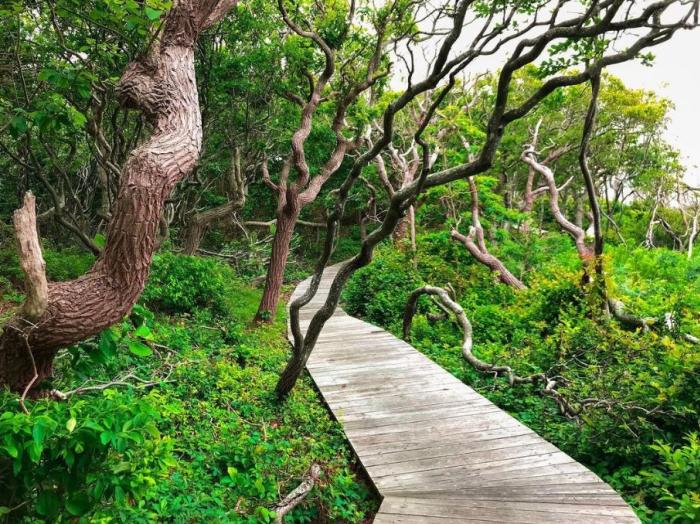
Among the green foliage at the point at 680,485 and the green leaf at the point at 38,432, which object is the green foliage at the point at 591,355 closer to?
the green foliage at the point at 680,485

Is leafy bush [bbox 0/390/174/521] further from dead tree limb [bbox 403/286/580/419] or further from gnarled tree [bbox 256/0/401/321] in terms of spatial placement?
gnarled tree [bbox 256/0/401/321]

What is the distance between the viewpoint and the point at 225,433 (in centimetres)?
422

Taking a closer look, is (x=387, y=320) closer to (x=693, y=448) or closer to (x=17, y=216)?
(x=693, y=448)

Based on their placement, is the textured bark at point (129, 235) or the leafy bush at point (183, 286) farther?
the leafy bush at point (183, 286)

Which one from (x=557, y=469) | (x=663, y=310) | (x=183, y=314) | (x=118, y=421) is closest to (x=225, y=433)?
(x=118, y=421)

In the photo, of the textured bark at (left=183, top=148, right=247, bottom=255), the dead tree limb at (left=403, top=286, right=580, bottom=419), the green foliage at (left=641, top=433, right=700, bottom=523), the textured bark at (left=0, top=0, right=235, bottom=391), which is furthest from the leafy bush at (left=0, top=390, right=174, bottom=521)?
the textured bark at (left=183, top=148, right=247, bottom=255)

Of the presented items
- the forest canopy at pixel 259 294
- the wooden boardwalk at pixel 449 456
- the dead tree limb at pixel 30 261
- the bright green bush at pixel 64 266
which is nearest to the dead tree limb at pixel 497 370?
the forest canopy at pixel 259 294

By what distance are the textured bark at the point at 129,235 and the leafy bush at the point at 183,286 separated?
552 cm

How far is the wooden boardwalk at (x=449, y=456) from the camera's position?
3.28 meters

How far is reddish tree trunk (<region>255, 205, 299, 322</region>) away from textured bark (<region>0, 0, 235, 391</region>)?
19.0 ft

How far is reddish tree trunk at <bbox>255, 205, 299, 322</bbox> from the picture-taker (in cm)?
898

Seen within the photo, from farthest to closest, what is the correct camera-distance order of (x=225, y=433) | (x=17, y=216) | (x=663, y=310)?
(x=663, y=310) → (x=225, y=433) → (x=17, y=216)

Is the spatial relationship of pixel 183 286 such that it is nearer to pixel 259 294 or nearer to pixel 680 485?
pixel 259 294

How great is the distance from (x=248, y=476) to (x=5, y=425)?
2176 mm
